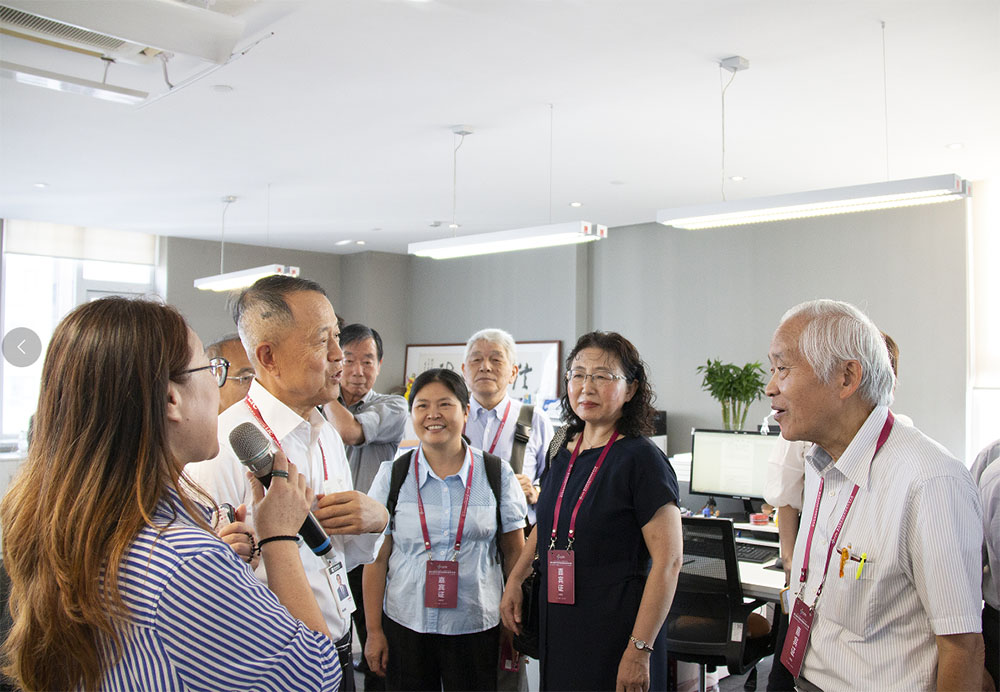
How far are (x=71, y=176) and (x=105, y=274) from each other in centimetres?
307

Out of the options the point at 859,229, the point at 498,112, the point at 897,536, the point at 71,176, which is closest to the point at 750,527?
the point at 897,536

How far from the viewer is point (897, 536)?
161cm

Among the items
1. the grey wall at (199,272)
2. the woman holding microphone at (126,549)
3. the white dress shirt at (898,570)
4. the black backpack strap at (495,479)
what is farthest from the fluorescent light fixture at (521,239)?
the grey wall at (199,272)

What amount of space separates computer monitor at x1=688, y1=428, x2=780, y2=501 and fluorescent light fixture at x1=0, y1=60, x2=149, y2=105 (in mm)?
3370

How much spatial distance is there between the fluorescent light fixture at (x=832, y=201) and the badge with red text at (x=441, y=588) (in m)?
2.38

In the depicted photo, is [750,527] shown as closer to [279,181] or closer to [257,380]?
[257,380]

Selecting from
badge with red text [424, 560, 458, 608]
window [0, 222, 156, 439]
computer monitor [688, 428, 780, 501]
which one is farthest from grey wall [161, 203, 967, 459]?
badge with red text [424, 560, 458, 608]

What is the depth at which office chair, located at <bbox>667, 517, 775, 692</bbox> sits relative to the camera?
3.06 metres

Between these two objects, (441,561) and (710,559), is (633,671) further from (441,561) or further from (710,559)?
(710,559)

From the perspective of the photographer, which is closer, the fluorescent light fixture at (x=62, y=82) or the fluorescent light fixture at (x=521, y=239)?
the fluorescent light fixture at (x=62, y=82)

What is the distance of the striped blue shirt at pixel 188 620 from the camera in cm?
100

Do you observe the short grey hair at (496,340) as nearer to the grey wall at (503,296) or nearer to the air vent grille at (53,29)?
the air vent grille at (53,29)

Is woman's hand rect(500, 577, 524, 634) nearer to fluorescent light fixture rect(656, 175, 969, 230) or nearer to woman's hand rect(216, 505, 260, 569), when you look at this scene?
woman's hand rect(216, 505, 260, 569)

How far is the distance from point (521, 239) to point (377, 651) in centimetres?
283
